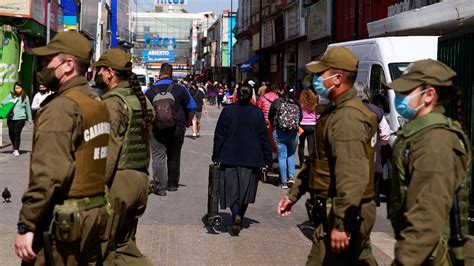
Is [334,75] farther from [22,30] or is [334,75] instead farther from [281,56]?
[281,56]

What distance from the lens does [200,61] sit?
125 meters

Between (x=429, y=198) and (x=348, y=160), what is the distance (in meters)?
0.83

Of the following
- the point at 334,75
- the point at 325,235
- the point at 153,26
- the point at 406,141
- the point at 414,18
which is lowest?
the point at 325,235

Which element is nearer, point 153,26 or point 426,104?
point 426,104

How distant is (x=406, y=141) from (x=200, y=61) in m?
123

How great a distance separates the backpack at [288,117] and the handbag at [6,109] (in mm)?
6923

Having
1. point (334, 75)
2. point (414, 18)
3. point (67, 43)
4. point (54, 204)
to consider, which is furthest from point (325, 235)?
point (414, 18)

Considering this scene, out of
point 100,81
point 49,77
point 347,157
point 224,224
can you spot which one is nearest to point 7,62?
point 224,224

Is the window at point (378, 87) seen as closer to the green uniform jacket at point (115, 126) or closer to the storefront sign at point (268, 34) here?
the green uniform jacket at point (115, 126)

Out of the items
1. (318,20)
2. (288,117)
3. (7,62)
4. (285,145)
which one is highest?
(318,20)

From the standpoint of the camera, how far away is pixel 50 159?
12.7ft

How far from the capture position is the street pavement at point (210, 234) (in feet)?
24.3

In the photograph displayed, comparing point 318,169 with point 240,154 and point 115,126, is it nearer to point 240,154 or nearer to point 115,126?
point 115,126

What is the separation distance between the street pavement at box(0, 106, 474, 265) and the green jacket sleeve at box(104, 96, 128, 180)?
2012 millimetres
